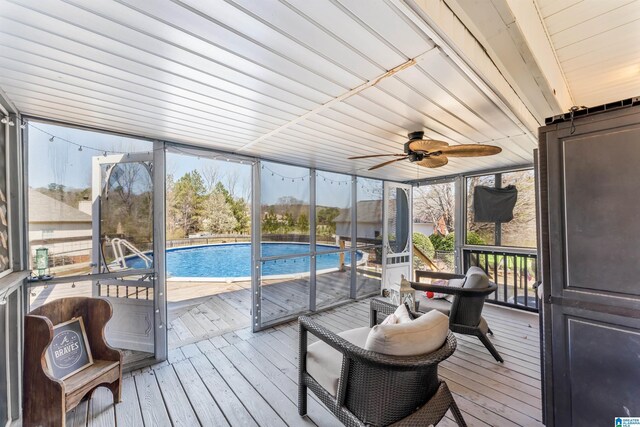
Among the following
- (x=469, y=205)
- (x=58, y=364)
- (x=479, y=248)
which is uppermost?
(x=469, y=205)

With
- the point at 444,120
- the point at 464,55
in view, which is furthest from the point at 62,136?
the point at 444,120

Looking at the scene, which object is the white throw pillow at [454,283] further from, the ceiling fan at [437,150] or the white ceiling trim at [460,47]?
the white ceiling trim at [460,47]

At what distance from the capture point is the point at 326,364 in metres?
1.77

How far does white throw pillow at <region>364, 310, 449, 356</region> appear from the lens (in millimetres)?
1395

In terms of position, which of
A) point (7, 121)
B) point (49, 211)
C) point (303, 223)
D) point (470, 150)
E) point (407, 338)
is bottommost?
point (407, 338)

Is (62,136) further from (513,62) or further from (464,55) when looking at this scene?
(513,62)

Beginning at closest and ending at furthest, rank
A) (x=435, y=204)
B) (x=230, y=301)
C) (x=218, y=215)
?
(x=230, y=301), (x=218, y=215), (x=435, y=204)

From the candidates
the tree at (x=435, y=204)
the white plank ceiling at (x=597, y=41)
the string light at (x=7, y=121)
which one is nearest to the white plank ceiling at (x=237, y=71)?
the string light at (x=7, y=121)

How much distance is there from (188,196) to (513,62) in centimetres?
651

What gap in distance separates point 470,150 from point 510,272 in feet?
11.0

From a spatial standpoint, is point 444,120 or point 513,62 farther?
point 444,120

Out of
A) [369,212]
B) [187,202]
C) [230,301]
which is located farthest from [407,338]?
[187,202]

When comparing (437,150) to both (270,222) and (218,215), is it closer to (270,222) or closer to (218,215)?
(270,222)

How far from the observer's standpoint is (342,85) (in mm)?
1703
